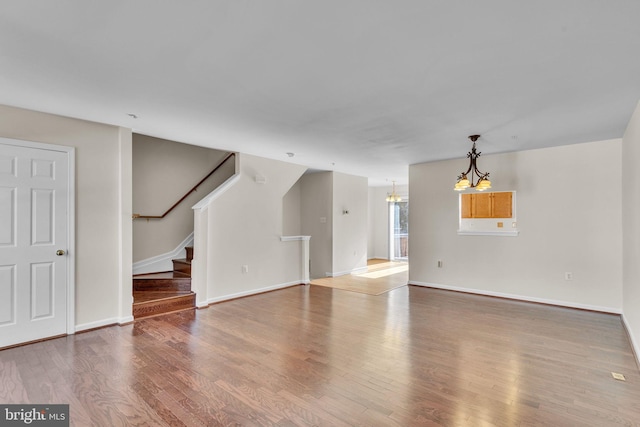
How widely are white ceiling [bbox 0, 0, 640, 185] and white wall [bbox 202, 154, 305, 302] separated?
1.53m

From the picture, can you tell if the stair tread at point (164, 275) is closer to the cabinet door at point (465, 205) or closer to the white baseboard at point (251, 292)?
the white baseboard at point (251, 292)

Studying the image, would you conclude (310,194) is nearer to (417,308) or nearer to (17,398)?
(417,308)

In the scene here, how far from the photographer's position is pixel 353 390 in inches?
98.2

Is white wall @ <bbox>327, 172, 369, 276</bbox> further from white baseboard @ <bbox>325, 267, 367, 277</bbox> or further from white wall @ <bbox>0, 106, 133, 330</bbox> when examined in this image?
white wall @ <bbox>0, 106, 133, 330</bbox>

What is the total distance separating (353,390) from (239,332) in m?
1.76

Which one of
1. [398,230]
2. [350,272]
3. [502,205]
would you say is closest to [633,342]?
[502,205]

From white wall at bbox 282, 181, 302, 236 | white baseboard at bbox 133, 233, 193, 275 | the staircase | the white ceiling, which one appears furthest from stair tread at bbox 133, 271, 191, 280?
white wall at bbox 282, 181, 302, 236

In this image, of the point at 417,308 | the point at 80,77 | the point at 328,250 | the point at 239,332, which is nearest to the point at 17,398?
the point at 239,332

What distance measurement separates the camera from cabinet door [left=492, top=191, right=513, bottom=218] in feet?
18.6

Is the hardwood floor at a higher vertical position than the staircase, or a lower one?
lower

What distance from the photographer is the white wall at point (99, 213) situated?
→ 12.2ft

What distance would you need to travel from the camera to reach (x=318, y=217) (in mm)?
7730

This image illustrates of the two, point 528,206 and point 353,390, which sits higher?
point 528,206

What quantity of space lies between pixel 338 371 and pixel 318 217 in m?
5.09
